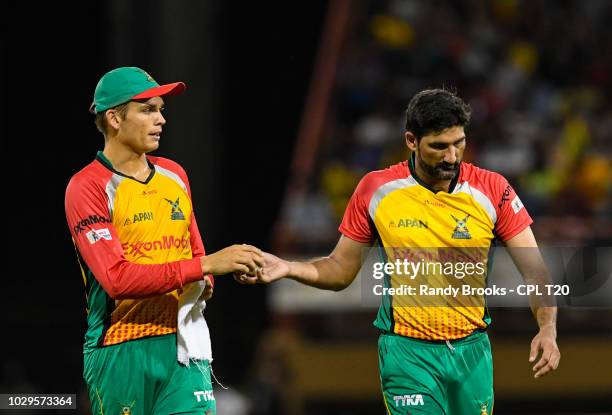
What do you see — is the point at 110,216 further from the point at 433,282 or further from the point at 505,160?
the point at 505,160

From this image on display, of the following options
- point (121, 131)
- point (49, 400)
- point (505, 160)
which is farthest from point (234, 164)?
point (121, 131)

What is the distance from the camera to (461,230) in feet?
17.8

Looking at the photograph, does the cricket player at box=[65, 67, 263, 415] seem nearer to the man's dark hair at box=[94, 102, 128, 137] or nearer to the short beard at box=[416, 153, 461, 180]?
the man's dark hair at box=[94, 102, 128, 137]

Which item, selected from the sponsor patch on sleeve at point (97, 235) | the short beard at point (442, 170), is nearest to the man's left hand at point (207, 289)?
the sponsor patch on sleeve at point (97, 235)

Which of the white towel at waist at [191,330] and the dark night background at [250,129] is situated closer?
the white towel at waist at [191,330]

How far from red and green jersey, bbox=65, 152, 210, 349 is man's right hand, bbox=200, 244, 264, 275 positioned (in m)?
0.06

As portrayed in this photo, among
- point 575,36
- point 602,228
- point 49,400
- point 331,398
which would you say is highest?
point 575,36

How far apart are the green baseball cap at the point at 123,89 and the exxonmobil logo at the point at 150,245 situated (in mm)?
651

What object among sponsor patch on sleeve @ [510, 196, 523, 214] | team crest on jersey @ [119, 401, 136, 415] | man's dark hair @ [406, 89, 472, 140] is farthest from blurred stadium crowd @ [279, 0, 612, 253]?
team crest on jersey @ [119, 401, 136, 415]

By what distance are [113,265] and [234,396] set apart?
5.74 m

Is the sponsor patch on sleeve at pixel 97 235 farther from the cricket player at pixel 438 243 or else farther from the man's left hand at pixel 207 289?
the cricket player at pixel 438 243

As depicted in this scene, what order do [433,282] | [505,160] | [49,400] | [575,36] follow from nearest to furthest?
1. [433,282]
2. [49,400]
3. [505,160]
4. [575,36]

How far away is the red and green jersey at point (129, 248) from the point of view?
505 centimetres

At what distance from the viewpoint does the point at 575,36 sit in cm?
1506
